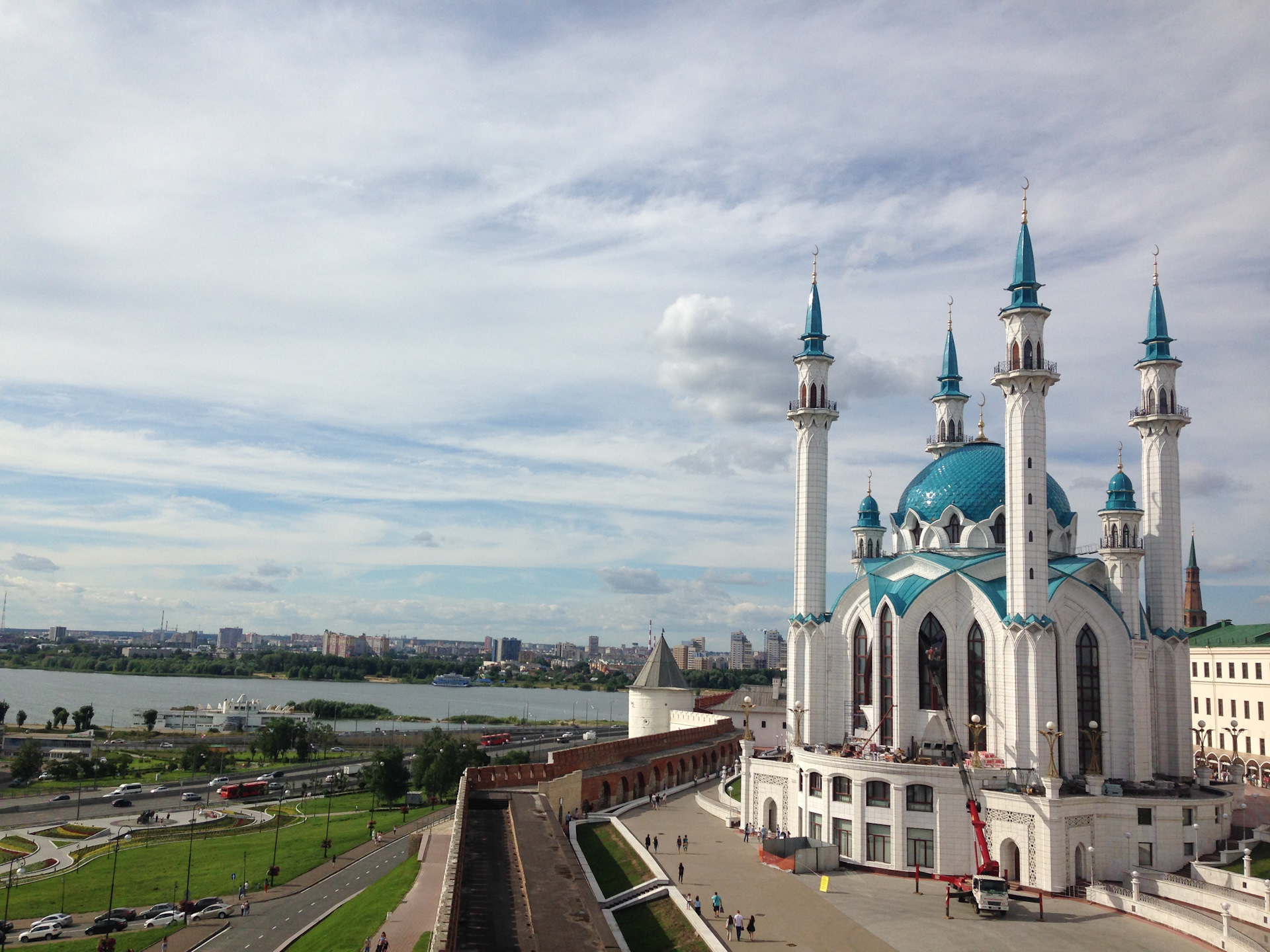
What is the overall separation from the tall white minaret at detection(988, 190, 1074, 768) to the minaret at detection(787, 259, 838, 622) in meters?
8.17

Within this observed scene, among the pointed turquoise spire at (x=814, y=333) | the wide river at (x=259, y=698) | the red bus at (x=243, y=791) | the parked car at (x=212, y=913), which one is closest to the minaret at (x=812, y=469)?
the pointed turquoise spire at (x=814, y=333)

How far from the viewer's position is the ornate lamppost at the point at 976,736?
3328cm

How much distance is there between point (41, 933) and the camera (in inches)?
1337

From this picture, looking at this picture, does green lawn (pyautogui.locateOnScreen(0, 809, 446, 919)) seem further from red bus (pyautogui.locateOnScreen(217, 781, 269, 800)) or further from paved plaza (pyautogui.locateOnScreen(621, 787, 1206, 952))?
paved plaza (pyautogui.locateOnScreen(621, 787, 1206, 952))

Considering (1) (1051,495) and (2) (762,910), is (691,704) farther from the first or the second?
(2) (762,910)

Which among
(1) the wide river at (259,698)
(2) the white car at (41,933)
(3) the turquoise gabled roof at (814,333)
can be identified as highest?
(3) the turquoise gabled roof at (814,333)

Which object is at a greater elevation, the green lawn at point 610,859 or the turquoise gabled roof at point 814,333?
the turquoise gabled roof at point 814,333

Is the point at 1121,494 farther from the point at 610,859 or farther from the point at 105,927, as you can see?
the point at 105,927

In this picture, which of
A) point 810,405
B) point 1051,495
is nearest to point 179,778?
point 810,405

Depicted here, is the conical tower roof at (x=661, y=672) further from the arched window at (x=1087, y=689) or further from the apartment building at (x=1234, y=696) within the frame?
the arched window at (x=1087, y=689)

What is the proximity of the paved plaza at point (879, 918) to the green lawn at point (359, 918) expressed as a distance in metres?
8.96

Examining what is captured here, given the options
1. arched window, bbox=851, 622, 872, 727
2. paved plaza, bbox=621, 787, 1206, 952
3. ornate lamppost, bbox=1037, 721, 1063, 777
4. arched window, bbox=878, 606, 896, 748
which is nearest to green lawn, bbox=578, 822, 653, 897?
paved plaza, bbox=621, 787, 1206, 952

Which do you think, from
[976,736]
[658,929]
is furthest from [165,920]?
[976,736]

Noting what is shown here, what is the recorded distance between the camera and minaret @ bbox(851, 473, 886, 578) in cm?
5003
